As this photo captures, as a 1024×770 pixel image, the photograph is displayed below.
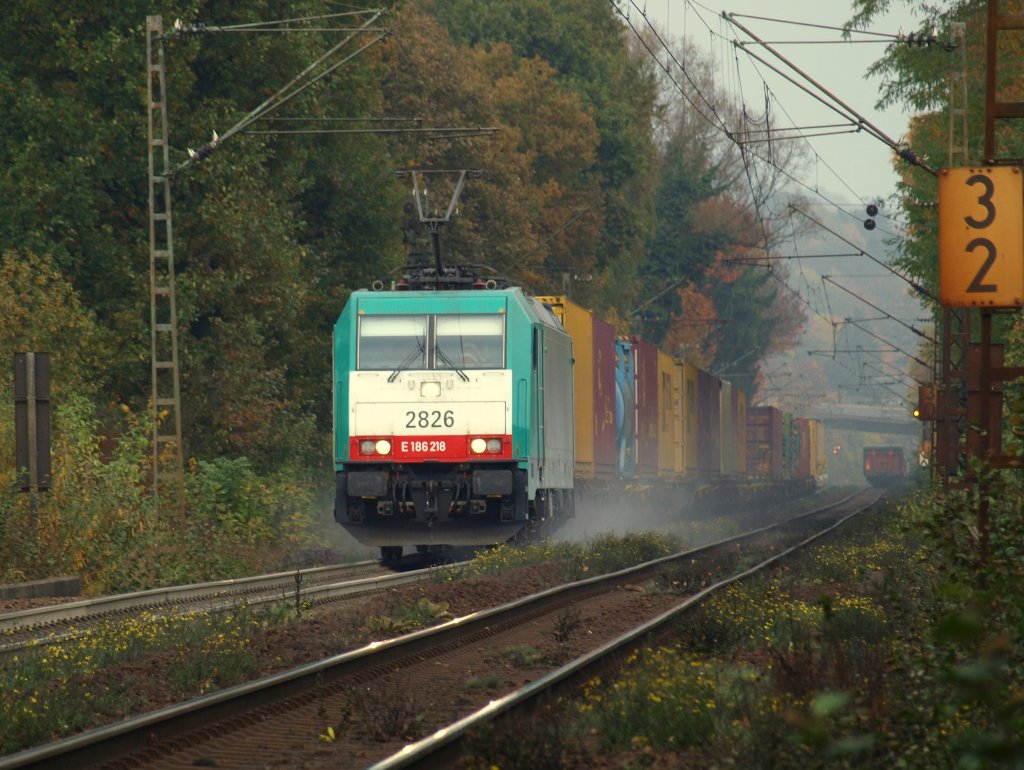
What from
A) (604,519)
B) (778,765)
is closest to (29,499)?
(778,765)

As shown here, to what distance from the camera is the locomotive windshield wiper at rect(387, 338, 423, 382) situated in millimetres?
21000

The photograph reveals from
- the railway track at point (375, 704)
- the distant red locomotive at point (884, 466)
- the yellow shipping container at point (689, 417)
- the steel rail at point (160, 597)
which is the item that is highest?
the yellow shipping container at point (689, 417)

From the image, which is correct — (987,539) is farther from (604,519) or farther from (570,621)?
(604,519)

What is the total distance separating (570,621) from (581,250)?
4667cm

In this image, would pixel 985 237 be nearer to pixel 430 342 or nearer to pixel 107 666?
pixel 107 666

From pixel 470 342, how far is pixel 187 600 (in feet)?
19.3

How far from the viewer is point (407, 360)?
69.2 ft

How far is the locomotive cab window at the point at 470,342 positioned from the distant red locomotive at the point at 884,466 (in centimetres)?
9518

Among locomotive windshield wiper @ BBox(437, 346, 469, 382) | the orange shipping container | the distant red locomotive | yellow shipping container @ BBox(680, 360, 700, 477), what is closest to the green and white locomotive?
locomotive windshield wiper @ BBox(437, 346, 469, 382)

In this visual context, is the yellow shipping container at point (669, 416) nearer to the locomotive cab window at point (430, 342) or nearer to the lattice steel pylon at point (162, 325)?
the lattice steel pylon at point (162, 325)

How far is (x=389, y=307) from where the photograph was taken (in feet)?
70.1

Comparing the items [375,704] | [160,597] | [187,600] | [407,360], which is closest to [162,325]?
[407,360]

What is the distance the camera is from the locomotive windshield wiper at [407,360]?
68.9ft

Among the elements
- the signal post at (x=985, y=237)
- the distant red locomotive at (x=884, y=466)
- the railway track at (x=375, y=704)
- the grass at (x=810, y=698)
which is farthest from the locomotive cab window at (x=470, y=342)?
the distant red locomotive at (x=884, y=466)
